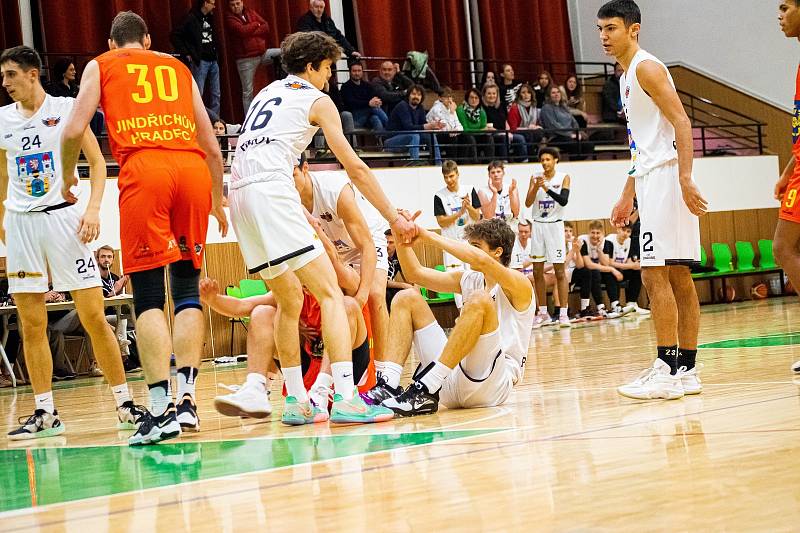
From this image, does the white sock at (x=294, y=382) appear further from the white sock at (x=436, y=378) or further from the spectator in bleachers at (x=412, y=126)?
the spectator in bleachers at (x=412, y=126)

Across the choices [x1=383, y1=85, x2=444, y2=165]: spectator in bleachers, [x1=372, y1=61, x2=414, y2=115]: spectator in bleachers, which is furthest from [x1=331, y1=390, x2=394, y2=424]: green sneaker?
[x1=372, y1=61, x2=414, y2=115]: spectator in bleachers

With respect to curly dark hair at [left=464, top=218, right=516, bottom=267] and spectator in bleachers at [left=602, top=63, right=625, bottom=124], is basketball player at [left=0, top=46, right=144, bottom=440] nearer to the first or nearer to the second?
curly dark hair at [left=464, top=218, right=516, bottom=267]

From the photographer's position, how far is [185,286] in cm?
472

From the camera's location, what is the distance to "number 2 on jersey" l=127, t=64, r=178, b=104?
15.2 feet

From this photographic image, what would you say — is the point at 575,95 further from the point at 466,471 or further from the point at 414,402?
the point at 466,471

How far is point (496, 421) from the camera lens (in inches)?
173

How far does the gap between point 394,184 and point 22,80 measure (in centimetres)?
891

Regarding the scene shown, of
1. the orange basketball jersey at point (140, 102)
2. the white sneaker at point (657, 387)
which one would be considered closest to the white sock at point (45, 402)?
the orange basketball jersey at point (140, 102)

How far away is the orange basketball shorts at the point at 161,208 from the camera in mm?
4516

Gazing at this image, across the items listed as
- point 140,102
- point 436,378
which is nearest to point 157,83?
point 140,102

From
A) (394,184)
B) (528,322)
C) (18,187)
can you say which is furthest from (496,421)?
(394,184)

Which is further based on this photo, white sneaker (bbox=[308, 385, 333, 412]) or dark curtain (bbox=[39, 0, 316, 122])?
dark curtain (bbox=[39, 0, 316, 122])

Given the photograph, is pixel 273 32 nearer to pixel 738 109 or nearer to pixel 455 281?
pixel 738 109

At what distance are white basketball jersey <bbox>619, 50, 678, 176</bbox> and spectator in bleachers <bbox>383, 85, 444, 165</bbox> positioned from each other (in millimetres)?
9387
